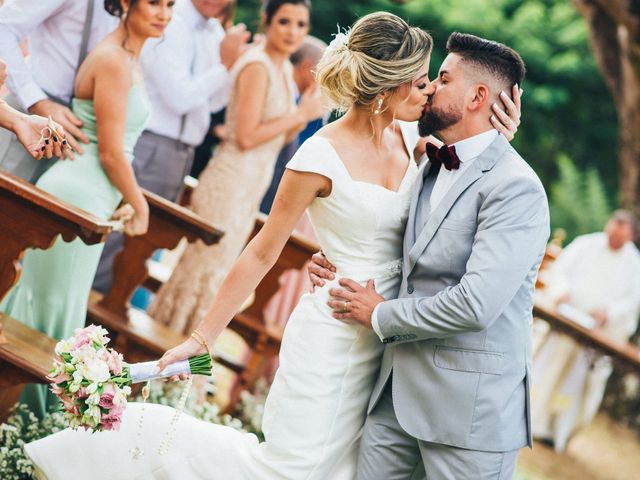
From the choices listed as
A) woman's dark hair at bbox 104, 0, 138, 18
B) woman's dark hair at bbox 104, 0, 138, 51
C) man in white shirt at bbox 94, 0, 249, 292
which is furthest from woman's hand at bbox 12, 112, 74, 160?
man in white shirt at bbox 94, 0, 249, 292

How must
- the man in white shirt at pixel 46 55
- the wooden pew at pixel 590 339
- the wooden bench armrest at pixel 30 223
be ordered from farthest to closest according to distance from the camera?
the wooden pew at pixel 590 339 → the man in white shirt at pixel 46 55 → the wooden bench armrest at pixel 30 223

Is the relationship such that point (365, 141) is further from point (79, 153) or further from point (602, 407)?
point (602, 407)

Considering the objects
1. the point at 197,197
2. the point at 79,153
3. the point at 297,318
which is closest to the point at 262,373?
the point at 197,197

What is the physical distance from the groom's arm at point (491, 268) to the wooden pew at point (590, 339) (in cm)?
405

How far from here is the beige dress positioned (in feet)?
16.7

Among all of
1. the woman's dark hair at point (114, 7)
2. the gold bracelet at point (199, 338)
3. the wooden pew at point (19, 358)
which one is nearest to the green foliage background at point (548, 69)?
the woman's dark hair at point (114, 7)

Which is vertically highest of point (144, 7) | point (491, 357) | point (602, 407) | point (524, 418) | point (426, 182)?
point (144, 7)

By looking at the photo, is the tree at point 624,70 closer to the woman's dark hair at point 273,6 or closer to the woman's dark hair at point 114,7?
the woman's dark hair at point 273,6

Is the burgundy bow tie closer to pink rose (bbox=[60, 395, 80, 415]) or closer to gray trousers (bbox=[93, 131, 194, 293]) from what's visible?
pink rose (bbox=[60, 395, 80, 415])

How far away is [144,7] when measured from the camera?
3.64m

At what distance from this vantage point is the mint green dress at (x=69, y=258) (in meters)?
3.72

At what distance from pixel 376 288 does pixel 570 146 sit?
15295 millimetres

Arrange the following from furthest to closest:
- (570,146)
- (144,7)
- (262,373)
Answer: (570,146), (262,373), (144,7)

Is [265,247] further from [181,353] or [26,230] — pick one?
[26,230]
